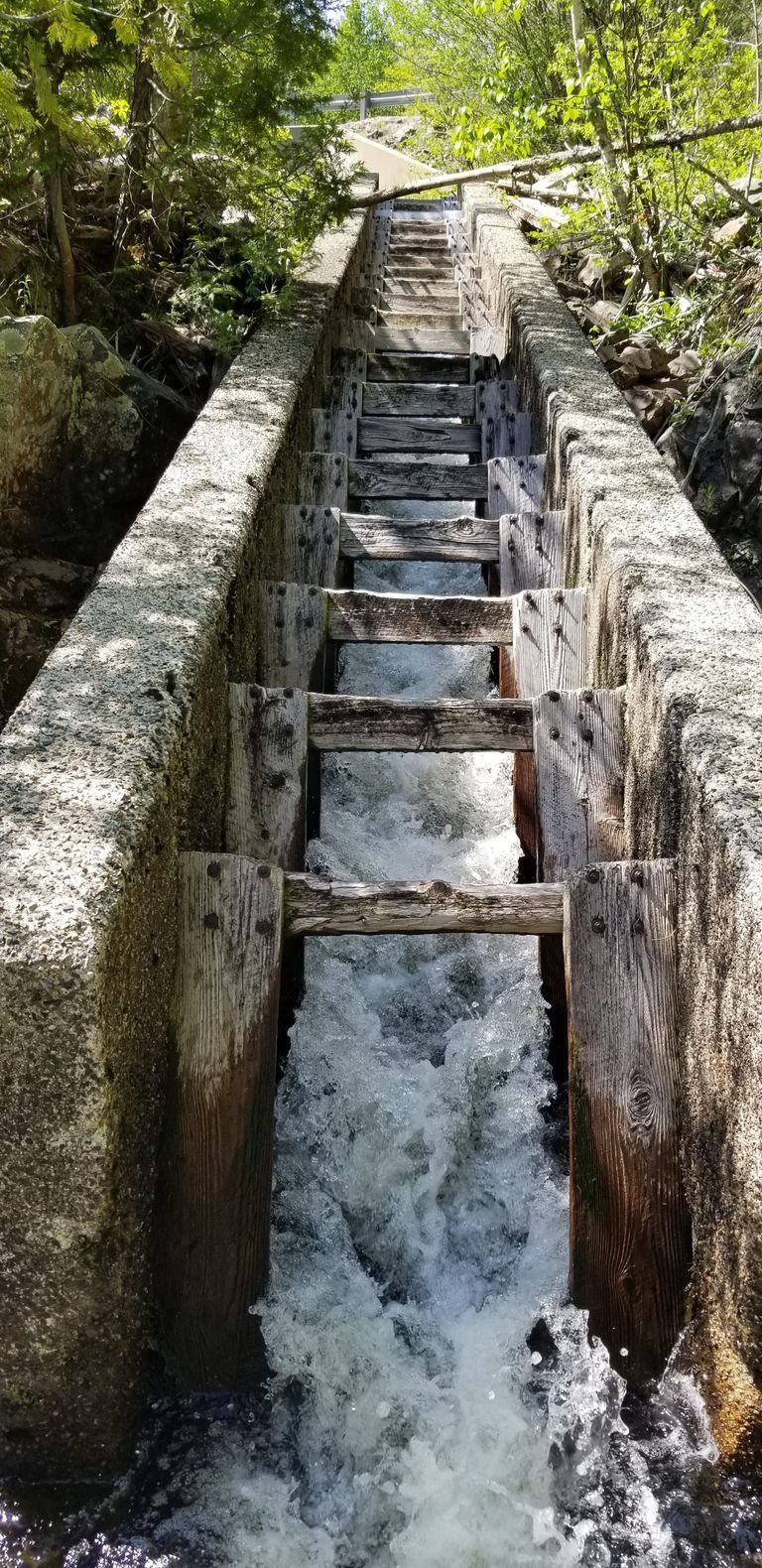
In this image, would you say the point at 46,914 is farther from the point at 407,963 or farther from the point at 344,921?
the point at 407,963

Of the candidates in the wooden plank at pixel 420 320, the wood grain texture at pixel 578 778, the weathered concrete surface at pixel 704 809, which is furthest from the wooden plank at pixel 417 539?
the wooden plank at pixel 420 320

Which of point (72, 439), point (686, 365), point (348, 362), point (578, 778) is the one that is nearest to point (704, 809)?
point (578, 778)

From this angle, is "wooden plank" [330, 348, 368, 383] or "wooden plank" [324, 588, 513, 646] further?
"wooden plank" [330, 348, 368, 383]

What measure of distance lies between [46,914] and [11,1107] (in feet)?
1.08

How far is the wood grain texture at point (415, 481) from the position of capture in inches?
196

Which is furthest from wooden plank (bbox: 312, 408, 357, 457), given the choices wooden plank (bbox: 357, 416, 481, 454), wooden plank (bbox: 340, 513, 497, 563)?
wooden plank (bbox: 340, 513, 497, 563)

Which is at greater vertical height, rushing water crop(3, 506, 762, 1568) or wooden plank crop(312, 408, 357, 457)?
wooden plank crop(312, 408, 357, 457)

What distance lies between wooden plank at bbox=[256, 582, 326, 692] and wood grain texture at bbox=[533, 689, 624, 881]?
89cm

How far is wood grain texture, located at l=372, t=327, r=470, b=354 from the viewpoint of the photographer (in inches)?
289

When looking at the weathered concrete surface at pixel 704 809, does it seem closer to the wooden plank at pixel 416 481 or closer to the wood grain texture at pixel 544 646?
the wood grain texture at pixel 544 646

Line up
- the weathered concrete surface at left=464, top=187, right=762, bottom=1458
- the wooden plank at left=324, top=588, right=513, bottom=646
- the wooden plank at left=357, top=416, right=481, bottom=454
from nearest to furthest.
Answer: the weathered concrete surface at left=464, top=187, right=762, bottom=1458 → the wooden plank at left=324, top=588, right=513, bottom=646 → the wooden plank at left=357, top=416, right=481, bottom=454

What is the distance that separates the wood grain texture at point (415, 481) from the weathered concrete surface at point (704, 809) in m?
1.05

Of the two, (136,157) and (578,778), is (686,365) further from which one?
(578,778)

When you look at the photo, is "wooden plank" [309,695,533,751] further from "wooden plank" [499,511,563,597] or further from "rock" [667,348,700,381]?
"rock" [667,348,700,381]
